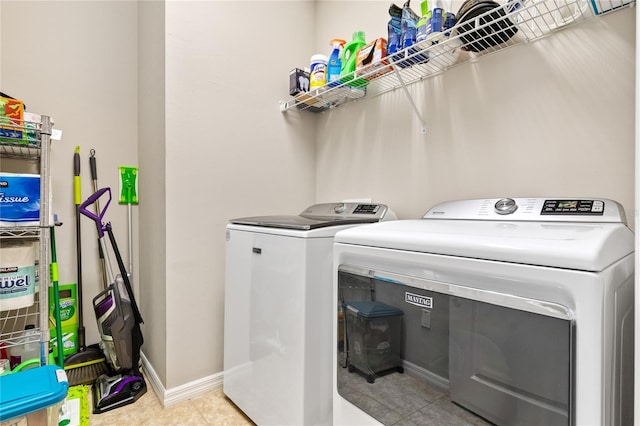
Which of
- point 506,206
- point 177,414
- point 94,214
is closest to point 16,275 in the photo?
point 94,214

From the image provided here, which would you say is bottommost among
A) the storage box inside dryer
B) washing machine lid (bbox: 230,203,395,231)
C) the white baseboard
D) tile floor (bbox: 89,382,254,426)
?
tile floor (bbox: 89,382,254,426)

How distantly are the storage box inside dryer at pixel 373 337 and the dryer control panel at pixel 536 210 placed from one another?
21.3 inches

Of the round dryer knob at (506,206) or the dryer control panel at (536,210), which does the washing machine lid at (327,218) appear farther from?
the round dryer knob at (506,206)

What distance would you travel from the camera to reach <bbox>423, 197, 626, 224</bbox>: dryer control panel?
0.98 meters

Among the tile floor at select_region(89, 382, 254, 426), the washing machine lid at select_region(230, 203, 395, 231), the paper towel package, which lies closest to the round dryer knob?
the washing machine lid at select_region(230, 203, 395, 231)

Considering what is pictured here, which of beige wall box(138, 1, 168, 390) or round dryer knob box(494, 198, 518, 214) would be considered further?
beige wall box(138, 1, 168, 390)

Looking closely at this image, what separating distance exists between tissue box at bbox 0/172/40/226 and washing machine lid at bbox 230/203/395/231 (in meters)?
0.83

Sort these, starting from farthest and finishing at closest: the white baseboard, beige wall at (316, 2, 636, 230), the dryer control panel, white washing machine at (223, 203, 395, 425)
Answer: the white baseboard < white washing machine at (223, 203, 395, 425) < beige wall at (316, 2, 636, 230) < the dryer control panel

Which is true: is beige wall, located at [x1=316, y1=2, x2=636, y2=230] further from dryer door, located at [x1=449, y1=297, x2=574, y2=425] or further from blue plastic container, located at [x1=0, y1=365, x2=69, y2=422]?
blue plastic container, located at [x1=0, y1=365, x2=69, y2=422]

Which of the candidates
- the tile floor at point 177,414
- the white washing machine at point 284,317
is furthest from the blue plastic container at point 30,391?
the white washing machine at point 284,317

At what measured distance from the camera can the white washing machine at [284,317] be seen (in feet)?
4.12

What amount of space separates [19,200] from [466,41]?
1971mm

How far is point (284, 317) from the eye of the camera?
132 cm

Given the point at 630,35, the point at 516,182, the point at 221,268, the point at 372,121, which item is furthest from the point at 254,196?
the point at 630,35
